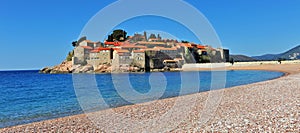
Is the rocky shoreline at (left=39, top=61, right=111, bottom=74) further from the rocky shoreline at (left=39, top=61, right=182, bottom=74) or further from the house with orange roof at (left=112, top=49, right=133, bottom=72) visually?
the house with orange roof at (left=112, top=49, right=133, bottom=72)

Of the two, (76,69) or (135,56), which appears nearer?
(135,56)

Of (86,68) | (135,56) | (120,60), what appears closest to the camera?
(120,60)

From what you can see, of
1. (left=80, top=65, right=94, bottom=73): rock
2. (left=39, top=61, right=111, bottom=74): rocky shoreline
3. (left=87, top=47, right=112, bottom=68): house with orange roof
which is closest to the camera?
(left=39, top=61, right=111, bottom=74): rocky shoreline

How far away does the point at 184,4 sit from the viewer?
1223 cm

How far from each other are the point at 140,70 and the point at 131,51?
9474 millimetres

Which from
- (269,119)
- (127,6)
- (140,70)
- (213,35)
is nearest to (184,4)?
(213,35)

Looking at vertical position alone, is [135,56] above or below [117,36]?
below

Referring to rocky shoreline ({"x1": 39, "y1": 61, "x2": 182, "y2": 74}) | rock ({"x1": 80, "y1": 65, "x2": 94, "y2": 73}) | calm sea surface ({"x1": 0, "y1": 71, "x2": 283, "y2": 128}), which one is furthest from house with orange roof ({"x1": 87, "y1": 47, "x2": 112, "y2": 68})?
calm sea surface ({"x1": 0, "y1": 71, "x2": 283, "y2": 128})

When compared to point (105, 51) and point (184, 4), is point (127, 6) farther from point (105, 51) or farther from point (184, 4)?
point (105, 51)

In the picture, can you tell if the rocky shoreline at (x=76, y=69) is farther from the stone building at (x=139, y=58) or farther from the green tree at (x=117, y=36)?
the green tree at (x=117, y=36)

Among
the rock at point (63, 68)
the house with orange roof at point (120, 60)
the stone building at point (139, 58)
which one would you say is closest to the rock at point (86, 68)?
the house with orange roof at point (120, 60)

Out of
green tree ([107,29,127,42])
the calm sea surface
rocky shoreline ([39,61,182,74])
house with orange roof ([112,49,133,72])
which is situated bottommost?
the calm sea surface

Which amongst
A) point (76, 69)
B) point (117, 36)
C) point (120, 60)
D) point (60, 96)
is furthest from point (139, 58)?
point (60, 96)

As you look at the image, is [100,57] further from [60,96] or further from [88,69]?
[60,96]
